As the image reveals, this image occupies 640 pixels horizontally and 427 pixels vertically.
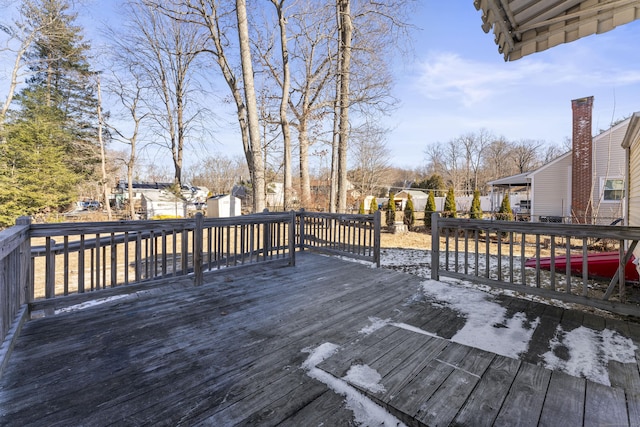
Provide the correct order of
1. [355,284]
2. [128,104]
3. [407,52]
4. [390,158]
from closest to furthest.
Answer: [355,284] < [407,52] < [128,104] < [390,158]

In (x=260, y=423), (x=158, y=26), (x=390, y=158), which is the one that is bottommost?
(x=260, y=423)

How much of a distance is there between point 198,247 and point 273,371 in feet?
7.27

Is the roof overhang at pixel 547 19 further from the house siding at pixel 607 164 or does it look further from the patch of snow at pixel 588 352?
the house siding at pixel 607 164

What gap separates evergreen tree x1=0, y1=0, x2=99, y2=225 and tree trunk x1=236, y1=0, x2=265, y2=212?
34.8ft

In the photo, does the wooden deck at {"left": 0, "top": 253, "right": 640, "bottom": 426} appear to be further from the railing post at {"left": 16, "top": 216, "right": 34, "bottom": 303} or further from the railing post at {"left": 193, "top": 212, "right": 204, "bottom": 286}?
the railing post at {"left": 193, "top": 212, "right": 204, "bottom": 286}

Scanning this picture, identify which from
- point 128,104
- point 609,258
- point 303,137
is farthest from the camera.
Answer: point 128,104

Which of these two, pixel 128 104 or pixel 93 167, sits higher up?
pixel 128 104

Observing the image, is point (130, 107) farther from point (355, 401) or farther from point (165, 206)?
point (355, 401)

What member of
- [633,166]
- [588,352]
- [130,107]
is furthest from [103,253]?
[130,107]

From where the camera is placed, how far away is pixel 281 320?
279cm

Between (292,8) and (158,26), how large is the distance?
779 cm

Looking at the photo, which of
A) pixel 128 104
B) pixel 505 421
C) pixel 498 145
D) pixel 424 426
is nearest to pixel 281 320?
pixel 424 426

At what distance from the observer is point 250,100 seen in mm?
8820

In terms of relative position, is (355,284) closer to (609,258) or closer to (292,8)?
(609,258)
